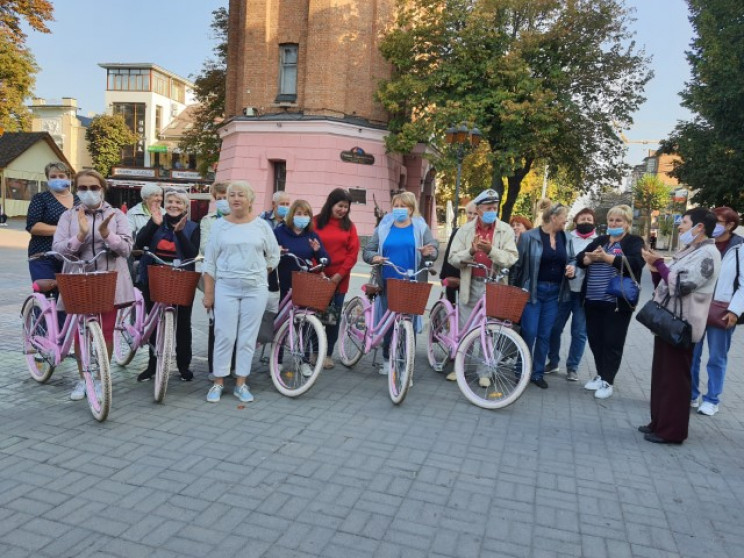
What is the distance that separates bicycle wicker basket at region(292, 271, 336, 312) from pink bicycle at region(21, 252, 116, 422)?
63.0 inches

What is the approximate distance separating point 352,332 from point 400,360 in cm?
135

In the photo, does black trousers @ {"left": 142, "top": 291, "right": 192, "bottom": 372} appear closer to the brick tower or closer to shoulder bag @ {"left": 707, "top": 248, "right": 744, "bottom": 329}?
shoulder bag @ {"left": 707, "top": 248, "right": 744, "bottom": 329}

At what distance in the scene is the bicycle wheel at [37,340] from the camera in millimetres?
5219

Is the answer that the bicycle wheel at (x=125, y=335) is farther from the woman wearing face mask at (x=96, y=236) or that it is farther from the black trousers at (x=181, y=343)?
the woman wearing face mask at (x=96, y=236)

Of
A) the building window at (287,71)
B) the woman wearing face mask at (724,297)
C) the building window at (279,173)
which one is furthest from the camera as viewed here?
the building window at (279,173)

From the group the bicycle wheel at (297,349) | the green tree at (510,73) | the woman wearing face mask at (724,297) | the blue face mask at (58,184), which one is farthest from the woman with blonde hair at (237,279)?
the green tree at (510,73)

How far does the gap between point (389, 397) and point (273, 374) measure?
1.15 m

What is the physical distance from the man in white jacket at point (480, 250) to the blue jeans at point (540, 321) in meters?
0.65

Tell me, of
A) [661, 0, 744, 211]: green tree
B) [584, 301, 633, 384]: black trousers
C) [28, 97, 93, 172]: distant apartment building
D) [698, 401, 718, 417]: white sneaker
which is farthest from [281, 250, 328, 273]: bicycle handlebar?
[28, 97, 93, 172]: distant apartment building

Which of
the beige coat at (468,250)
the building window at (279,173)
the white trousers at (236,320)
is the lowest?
the white trousers at (236,320)

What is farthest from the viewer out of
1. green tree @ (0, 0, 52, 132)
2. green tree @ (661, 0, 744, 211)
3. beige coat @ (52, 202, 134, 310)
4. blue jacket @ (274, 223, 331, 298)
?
green tree @ (0, 0, 52, 132)

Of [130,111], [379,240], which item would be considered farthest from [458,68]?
[130,111]

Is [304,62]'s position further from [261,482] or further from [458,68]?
[261,482]

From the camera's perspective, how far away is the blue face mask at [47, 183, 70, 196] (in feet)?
17.9
